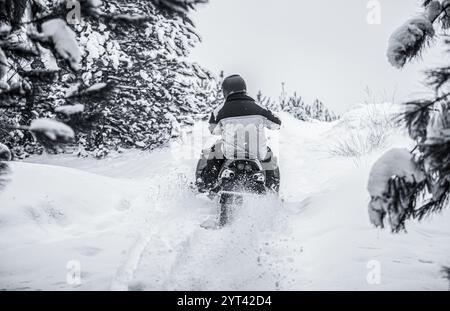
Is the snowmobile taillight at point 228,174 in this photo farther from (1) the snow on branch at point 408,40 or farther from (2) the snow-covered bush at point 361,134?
(2) the snow-covered bush at point 361,134

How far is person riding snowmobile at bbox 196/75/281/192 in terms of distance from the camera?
16.7 ft

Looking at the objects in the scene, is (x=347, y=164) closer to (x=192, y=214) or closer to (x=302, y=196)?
(x=302, y=196)

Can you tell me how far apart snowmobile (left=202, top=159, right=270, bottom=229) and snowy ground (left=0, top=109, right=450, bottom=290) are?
0.54 feet

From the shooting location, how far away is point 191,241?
4.10m

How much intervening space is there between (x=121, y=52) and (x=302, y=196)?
6.95 m

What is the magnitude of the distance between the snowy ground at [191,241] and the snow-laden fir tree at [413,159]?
776 mm

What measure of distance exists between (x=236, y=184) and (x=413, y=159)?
2.61 meters

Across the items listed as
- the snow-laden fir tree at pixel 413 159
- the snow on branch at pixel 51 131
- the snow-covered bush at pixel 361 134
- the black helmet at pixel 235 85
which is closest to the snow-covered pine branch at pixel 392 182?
the snow-laden fir tree at pixel 413 159

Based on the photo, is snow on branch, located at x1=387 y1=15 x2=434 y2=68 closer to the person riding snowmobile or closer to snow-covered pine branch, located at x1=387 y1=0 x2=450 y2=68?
snow-covered pine branch, located at x1=387 y1=0 x2=450 y2=68

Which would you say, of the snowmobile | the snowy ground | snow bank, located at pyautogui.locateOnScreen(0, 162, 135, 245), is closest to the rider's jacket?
the snowmobile

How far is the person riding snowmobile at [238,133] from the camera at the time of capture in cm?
508

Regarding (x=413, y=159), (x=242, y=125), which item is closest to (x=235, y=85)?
(x=242, y=125)

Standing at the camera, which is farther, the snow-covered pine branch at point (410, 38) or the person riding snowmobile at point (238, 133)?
the person riding snowmobile at point (238, 133)
